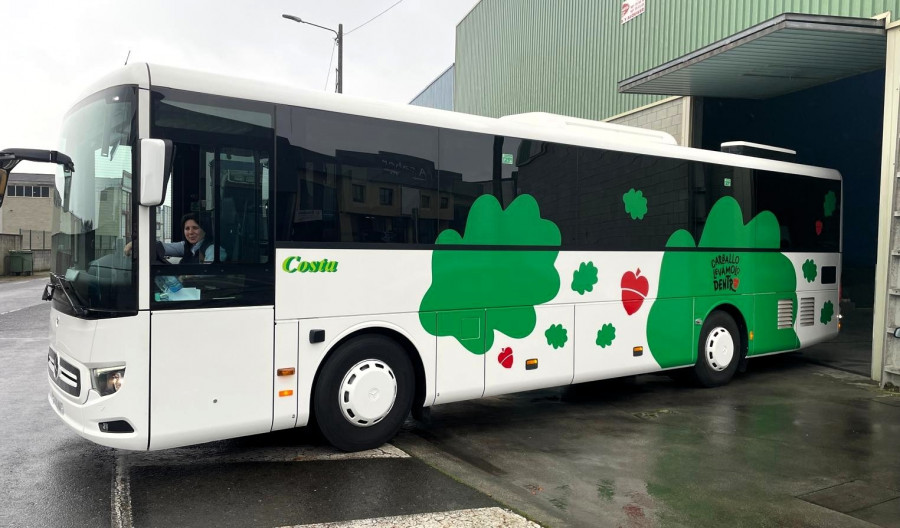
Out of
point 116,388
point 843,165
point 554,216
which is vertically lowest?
point 116,388

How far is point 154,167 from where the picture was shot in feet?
15.6

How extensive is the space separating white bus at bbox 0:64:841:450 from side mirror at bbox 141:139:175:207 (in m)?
0.01

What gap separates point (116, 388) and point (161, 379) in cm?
29

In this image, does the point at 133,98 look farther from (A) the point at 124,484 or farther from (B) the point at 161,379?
(A) the point at 124,484

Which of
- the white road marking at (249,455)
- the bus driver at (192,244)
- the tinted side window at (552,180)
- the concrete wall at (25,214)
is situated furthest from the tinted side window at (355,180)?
the concrete wall at (25,214)

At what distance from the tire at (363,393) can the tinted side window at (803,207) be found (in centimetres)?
597

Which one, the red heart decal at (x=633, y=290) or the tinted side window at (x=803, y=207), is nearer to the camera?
the red heart decal at (x=633, y=290)

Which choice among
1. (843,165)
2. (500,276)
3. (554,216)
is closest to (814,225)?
(554,216)

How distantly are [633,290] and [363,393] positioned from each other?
12.0 ft

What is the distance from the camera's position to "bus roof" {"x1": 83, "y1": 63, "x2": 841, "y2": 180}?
5.08 meters

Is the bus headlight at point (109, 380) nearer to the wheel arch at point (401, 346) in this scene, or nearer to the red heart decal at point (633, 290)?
the wheel arch at point (401, 346)

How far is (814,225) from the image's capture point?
34.2 feet

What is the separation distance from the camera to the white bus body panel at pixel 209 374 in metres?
5.02

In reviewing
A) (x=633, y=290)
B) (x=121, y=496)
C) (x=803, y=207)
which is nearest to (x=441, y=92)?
(x=803, y=207)
